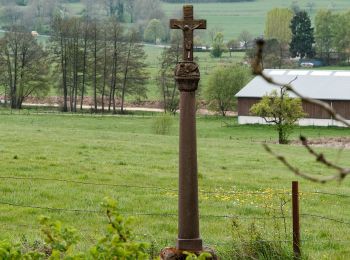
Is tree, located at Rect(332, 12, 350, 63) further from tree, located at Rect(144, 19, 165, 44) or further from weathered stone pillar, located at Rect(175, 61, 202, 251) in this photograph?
weathered stone pillar, located at Rect(175, 61, 202, 251)

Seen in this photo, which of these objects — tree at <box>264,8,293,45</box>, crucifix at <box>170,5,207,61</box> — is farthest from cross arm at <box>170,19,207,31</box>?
tree at <box>264,8,293,45</box>

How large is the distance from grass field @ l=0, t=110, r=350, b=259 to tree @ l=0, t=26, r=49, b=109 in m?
54.7

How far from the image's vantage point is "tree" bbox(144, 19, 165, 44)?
183 meters

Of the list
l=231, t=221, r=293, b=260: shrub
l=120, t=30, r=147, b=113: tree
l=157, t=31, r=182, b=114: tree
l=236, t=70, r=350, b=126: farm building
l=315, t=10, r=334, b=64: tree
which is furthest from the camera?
l=315, t=10, r=334, b=64: tree

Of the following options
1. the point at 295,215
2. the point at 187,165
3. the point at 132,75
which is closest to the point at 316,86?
the point at 132,75

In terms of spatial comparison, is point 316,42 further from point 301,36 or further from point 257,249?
point 257,249

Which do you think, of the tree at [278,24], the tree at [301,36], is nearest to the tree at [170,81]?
the tree at [301,36]

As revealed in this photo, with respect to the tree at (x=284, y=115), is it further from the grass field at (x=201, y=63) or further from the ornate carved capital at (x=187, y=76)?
the grass field at (x=201, y=63)

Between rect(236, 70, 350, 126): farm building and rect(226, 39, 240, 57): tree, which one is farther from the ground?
rect(226, 39, 240, 57): tree

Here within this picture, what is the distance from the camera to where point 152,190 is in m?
18.4

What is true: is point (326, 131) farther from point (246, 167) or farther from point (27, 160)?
point (27, 160)

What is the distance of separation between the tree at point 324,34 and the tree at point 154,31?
4505 centimetres

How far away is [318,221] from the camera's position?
15.0m

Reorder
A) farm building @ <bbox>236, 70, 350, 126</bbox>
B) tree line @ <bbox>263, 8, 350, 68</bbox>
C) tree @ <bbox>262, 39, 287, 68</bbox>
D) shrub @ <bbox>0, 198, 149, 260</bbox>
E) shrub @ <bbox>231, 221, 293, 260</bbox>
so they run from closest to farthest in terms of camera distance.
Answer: shrub @ <bbox>0, 198, 149, 260</bbox>, shrub @ <bbox>231, 221, 293, 260</bbox>, farm building @ <bbox>236, 70, 350, 126</bbox>, tree @ <bbox>262, 39, 287, 68</bbox>, tree line @ <bbox>263, 8, 350, 68</bbox>
